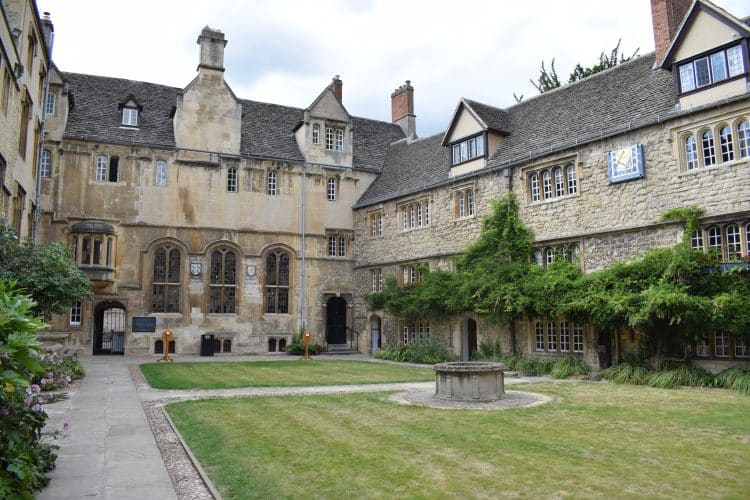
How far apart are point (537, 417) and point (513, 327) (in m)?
11.7

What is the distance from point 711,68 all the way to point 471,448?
47.5 feet

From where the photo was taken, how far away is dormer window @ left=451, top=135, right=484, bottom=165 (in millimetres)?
24719

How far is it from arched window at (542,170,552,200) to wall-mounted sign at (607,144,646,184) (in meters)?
2.48

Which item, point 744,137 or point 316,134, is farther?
point 316,134

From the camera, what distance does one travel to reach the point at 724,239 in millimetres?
16391

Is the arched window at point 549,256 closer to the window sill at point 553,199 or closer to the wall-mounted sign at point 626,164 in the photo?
the window sill at point 553,199

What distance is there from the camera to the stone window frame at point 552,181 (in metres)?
20.7

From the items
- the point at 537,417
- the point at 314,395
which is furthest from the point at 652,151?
the point at 314,395

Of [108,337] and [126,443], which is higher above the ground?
[108,337]

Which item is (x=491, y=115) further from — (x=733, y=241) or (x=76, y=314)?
(x=76, y=314)

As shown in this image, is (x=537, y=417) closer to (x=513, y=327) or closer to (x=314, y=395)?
(x=314, y=395)

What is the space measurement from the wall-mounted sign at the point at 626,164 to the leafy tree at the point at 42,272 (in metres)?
16.3

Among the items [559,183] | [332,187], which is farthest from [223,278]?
[559,183]

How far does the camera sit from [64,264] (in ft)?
54.7
